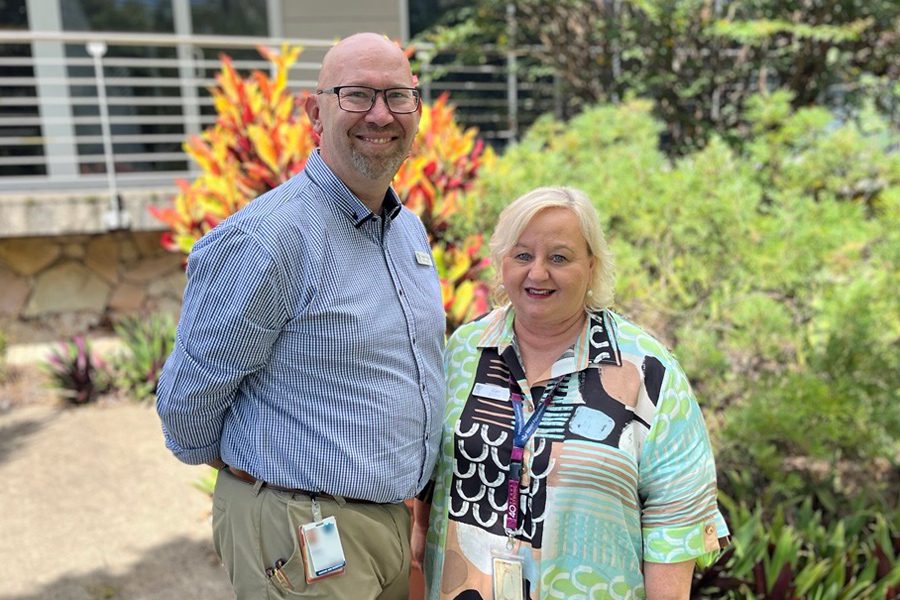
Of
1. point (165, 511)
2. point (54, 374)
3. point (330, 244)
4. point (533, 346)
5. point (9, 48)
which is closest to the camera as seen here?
point (330, 244)

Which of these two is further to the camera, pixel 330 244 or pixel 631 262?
pixel 631 262

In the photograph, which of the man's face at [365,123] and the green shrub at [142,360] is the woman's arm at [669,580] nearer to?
the man's face at [365,123]

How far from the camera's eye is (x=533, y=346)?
192 cm

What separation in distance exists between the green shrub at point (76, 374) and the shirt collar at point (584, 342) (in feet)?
16.5

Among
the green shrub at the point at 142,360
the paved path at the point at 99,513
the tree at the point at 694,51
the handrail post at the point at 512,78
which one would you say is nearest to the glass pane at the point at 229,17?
the tree at the point at 694,51

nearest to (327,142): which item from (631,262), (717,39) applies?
(631,262)

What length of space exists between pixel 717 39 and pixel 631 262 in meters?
5.28

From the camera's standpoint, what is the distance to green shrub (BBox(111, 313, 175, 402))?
6.06 m

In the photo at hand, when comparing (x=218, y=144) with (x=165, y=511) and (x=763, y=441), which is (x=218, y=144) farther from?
(x=763, y=441)

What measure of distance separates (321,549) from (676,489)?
81cm

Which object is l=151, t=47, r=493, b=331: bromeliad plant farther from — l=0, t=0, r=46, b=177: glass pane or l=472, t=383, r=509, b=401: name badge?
l=0, t=0, r=46, b=177: glass pane

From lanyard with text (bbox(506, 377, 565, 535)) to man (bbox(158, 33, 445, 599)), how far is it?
219mm

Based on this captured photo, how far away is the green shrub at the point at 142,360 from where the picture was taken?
6.06 m

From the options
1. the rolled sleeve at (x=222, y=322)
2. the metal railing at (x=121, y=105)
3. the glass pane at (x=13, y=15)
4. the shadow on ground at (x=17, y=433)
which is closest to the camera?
the rolled sleeve at (x=222, y=322)
